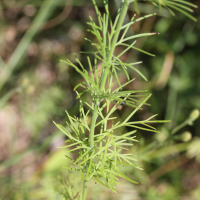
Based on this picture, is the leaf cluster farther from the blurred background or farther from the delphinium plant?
the blurred background

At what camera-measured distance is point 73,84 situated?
1293mm

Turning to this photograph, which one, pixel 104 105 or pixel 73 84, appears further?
pixel 73 84

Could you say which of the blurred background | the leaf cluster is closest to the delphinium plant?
the leaf cluster

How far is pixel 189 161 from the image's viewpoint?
1.26m

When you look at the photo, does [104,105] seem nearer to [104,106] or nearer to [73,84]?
[104,106]

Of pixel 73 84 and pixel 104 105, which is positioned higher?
pixel 104 105

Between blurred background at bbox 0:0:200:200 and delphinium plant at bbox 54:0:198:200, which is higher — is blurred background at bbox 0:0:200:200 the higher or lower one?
the lower one

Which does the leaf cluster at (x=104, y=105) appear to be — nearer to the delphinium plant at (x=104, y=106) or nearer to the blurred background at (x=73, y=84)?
the delphinium plant at (x=104, y=106)

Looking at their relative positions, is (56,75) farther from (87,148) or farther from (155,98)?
(87,148)

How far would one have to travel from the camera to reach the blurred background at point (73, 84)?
119 centimetres

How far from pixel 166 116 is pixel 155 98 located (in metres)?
0.14

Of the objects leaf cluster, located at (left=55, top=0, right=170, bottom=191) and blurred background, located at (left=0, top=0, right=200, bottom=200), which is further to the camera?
blurred background, located at (left=0, top=0, right=200, bottom=200)

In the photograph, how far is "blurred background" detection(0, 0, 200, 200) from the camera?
3.91 ft

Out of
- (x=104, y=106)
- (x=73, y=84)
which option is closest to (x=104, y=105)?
(x=104, y=106)
